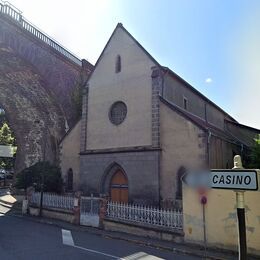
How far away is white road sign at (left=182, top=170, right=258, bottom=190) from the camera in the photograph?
4239 millimetres

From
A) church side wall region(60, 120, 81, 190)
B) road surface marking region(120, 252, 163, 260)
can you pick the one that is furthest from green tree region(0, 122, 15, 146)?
road surface marking region(120, 252, 163, 260)

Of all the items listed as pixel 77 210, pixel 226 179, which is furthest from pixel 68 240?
pixel 226 179

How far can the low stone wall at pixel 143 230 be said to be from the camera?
11.5 m

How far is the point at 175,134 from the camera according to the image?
16.8 meters

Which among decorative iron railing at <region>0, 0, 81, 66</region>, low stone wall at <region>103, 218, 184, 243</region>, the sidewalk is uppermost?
decorative iron railing at <region>0, 0, 81, 66</region>

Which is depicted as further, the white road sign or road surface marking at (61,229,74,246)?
road surface marking at (61,229,74,246)

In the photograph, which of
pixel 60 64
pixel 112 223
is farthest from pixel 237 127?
pixel 112 223

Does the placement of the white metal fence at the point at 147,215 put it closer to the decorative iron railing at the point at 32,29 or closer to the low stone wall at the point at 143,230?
the low stone wall at the point at 143,230

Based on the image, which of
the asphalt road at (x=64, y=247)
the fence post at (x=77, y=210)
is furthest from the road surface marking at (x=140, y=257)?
the fence post at (x=77, y=210)

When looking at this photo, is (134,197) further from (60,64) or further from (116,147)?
(60,64)

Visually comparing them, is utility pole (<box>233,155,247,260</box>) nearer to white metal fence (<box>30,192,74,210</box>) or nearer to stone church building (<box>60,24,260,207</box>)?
stone church building (<box>60,24,260,207</box>)

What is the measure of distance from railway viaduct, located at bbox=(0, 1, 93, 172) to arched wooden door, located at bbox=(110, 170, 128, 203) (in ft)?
26.9

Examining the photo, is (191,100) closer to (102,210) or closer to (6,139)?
(102,210)

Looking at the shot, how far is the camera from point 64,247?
34.2 feet
